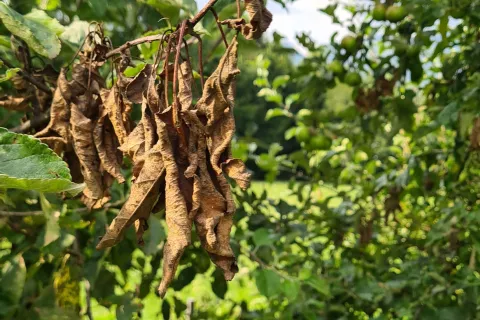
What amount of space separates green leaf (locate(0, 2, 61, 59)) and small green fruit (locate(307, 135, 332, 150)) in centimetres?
134

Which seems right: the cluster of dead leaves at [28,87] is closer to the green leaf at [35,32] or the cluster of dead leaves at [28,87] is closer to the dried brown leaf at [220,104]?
the green leaf at [35,32]

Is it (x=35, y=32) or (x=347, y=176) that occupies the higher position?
(x=347, y=176)

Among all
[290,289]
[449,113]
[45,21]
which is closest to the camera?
[45,21]

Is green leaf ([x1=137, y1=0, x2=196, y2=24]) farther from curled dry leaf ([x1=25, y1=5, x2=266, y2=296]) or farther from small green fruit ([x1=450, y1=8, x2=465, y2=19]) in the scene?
small green fruit ([x1=450, y1=8, x2=465, y2=19])

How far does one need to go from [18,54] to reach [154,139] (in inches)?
17.9

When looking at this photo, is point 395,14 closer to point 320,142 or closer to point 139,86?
point 320,142

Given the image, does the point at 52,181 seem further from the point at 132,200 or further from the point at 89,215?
the point at 89,215

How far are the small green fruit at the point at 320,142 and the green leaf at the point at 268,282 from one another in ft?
2.60

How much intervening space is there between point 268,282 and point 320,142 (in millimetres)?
832

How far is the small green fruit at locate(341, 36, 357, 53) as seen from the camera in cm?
193

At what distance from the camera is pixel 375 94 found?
6.65ft

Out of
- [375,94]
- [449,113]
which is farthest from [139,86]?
[375,94]

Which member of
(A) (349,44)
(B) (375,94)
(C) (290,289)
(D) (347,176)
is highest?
(A) (349,44)

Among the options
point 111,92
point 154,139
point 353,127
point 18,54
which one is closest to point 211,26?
point 18,54
